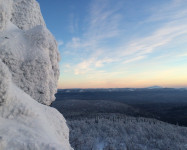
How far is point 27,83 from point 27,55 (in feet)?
1.85

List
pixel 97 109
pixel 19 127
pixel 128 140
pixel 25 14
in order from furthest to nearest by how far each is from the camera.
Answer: pixel 97 109 → pixel 128 140 → pixel 25 14 → pixel 19 127

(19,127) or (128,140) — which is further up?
(19,127)

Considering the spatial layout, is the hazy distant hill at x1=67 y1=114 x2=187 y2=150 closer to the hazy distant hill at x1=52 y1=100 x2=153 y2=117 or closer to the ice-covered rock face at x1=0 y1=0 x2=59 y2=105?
the ice-covered rock face at x1=0 y1=0 x2=59 y2=105

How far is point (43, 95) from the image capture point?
333cm

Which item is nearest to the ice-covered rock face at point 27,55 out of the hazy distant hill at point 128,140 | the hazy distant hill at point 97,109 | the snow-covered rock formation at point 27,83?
the snow-covered rock formation at point 27,83

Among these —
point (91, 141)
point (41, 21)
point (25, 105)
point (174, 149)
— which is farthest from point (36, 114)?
point (174, 149)

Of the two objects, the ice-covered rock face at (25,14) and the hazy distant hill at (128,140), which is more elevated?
the ice-covered rock face at (25,14)

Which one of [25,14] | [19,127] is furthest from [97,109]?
[19,127]

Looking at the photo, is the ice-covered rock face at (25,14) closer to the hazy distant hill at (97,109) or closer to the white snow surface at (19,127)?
the white snow surface at (19,127)

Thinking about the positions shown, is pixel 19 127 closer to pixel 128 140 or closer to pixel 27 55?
pixel 27 55

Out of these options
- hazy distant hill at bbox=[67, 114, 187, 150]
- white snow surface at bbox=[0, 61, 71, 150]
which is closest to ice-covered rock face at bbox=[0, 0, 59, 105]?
white snow surface at bbox=[0, 61, 71, 150]

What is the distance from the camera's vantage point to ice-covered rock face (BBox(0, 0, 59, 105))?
9.64 ft

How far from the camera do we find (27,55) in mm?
3121

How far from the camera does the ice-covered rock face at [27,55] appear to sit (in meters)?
2.94
